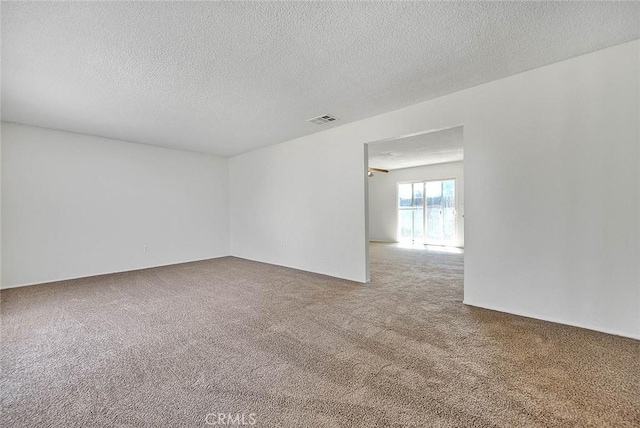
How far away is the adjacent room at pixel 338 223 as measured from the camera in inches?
64.7

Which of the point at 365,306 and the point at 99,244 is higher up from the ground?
the point at 99,244

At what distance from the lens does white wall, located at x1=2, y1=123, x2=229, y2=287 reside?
4.10 meters

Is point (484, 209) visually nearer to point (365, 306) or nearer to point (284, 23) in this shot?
point (365, 306)

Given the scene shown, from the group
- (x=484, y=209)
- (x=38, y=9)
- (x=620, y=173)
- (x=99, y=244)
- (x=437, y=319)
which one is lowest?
(x=437, y=319)

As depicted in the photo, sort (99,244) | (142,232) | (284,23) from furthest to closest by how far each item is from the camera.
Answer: (142,232)
(99,244)
(284,23)

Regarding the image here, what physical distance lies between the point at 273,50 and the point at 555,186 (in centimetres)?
289

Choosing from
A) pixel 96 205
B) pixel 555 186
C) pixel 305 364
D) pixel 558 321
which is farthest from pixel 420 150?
pixel 96 205

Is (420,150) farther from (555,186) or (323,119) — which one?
(555,186)

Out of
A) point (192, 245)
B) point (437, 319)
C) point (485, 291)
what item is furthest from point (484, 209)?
point (192, 245)

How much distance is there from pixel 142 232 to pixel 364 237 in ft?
14.4

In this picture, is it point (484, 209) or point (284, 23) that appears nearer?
point (284, 23)

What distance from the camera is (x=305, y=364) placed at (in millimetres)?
1925

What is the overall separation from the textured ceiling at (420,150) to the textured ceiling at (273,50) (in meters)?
1.78

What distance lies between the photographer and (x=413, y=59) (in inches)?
95.9
